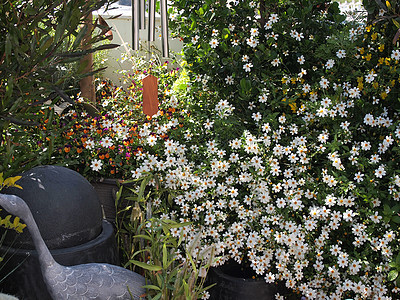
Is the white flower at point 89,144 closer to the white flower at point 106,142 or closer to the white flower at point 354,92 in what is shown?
the white flower at point 106,142

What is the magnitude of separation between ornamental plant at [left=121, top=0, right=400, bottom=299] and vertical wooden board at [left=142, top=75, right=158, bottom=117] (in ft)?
0.84

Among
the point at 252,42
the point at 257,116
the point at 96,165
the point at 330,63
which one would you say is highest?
the point at 252,42

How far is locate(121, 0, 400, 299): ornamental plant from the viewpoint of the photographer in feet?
8.50

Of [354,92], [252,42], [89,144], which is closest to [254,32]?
[252,42]

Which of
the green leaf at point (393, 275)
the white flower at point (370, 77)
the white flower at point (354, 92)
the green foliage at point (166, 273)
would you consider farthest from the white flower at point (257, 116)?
the green leaf at point (393, 275)

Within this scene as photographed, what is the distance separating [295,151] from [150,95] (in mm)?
1052

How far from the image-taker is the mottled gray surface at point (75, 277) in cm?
191

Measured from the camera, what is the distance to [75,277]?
78.5 inches

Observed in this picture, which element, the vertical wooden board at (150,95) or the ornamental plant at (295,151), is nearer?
the ornamental plant at (295,151)

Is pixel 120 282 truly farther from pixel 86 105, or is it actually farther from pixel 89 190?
pixel 86 105

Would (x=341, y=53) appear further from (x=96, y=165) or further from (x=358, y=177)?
(x=96, y=165)

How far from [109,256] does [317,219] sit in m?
1.23

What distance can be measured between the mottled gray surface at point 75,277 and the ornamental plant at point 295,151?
44 centimetres

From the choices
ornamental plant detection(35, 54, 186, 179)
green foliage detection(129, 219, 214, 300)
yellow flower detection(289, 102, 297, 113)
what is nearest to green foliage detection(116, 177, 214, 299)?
green foliage detection(129, 219, 214, 300)
